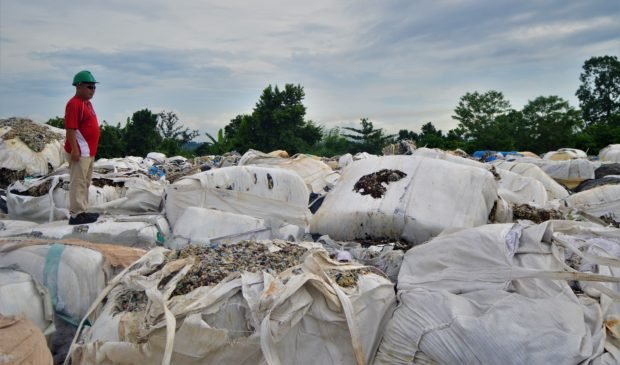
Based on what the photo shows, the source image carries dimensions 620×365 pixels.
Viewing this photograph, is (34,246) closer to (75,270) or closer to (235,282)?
A: (75,270)

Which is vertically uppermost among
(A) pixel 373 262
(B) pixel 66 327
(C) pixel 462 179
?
(C) pixel 462 179

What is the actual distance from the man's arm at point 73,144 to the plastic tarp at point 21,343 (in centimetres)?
214

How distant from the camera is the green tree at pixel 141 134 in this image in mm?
17984

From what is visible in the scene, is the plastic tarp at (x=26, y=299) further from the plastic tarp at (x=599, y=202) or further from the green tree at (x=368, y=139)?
the green tree at (x=368, y=139)

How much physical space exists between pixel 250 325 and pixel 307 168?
331cm

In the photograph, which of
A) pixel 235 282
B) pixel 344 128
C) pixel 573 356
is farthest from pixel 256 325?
pixel 344 128

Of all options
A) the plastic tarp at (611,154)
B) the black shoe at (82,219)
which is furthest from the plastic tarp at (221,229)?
the plastic tarp at (611,154)

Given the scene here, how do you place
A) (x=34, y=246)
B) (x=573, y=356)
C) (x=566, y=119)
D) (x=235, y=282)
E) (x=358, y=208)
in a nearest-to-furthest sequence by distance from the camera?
(x=573, y=356) < (x=235, y=282) < (x=34, y=246) < (x=358, y=208) < (x=566, y=119)

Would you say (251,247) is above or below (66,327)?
above

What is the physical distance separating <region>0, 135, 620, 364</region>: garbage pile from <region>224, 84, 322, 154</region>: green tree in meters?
16.9

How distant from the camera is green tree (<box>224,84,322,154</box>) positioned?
67.2 ft

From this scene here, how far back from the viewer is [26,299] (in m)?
2.24

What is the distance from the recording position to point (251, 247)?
2545mm

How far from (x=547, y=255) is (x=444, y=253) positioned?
1.36 ft
